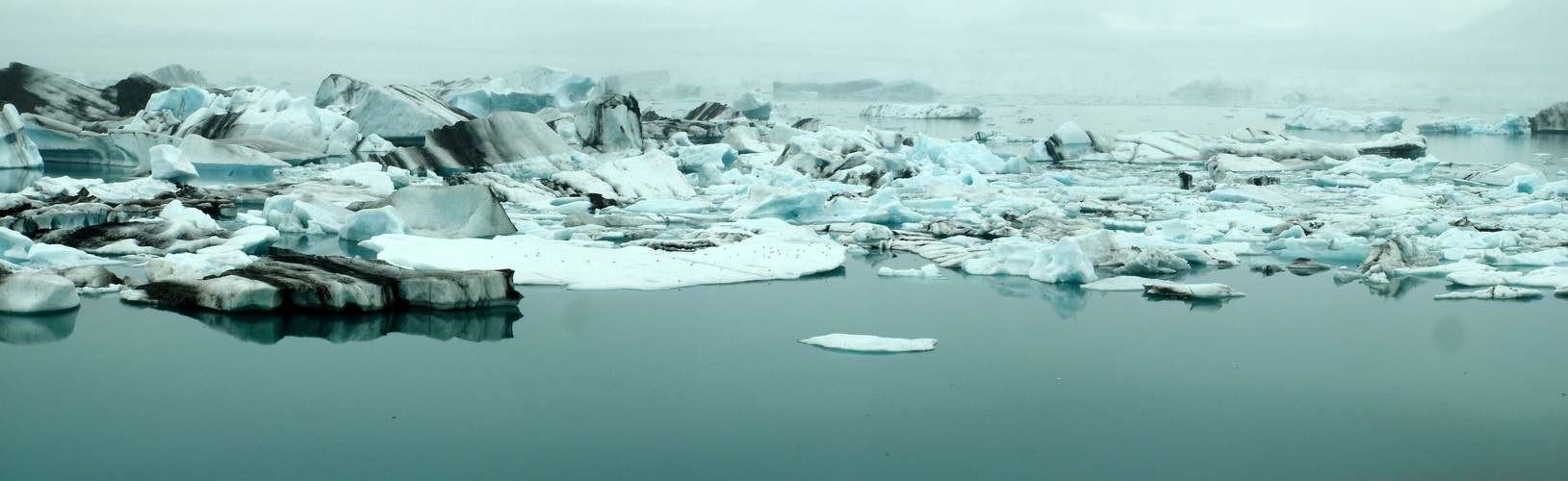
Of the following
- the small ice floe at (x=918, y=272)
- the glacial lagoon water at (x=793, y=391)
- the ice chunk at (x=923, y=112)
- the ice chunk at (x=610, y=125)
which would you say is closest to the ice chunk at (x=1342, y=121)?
the ice chunk at (x=923, y=112)

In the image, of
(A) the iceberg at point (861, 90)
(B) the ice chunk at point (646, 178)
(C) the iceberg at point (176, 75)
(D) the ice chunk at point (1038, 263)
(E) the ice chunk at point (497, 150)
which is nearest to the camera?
(D) the ice chunk at point (1038, 263)

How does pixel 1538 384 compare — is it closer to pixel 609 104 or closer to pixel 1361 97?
pixel 609 104

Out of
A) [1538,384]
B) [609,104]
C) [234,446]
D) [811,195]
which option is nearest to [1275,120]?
[609,104]

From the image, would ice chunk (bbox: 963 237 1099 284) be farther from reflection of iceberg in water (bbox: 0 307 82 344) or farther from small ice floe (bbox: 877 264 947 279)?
reflection of iceberg in water (bbox: 0 307 82 344)

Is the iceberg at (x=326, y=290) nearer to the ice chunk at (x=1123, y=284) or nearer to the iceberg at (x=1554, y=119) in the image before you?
the ice chunk at (x=1123, y=284)

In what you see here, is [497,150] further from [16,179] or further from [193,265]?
[193,265]

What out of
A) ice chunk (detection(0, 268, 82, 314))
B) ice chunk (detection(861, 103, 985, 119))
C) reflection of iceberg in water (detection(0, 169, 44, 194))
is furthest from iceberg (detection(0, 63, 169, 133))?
ice chunk (detection(861, 103, 985, 119))

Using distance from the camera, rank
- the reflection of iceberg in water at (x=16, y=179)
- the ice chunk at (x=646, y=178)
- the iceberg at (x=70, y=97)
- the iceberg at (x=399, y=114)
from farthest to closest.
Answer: the iceberg at (x=70, y=97), the iceberg at (x=399, y=114), the ice chunk at (x=646, y=178), the reflection of iceberg in water at (x=16, y=179)
